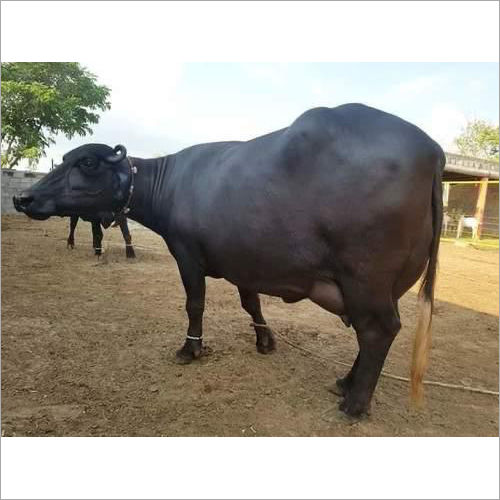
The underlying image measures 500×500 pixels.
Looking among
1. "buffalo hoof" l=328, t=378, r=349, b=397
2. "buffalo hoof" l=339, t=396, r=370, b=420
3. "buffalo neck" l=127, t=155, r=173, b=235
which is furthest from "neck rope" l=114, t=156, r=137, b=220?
"buffalo hoof" l=339, t=396, r=370, b=420

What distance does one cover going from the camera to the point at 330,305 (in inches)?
117

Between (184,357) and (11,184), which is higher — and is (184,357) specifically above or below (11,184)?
below

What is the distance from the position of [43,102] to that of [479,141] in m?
27.0

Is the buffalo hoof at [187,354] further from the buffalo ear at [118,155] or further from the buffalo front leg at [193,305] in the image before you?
the buffalo ear at [118,155]

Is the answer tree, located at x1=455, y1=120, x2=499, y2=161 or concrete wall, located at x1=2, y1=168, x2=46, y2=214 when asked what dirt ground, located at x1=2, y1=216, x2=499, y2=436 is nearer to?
concrete wall, located at x1=2, y1=168, x2=46, y2=214

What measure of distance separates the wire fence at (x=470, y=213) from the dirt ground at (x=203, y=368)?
10243mm

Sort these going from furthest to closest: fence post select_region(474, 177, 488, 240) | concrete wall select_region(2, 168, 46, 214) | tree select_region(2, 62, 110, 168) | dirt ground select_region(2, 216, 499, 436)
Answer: concrete wall select_region(2, 168, 46, 214), fence post select_region(474, 177, 488, 240), tree select_region(2, 62, 110, 168), dirt ground select_region(2, 216, 499, 436)

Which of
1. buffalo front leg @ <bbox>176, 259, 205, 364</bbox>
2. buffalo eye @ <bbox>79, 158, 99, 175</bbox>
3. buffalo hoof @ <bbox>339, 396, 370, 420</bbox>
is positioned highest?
buffalo eye @ <bbox>79, 158, 99, 175</bbox>

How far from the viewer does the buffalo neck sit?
3.86 m

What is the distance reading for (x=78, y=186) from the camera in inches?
143

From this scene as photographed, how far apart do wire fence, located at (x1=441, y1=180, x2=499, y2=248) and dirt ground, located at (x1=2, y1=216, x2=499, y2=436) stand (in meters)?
10.2

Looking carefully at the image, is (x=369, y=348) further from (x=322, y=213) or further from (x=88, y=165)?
(x=88, y=165)

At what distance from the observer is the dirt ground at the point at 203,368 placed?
288 centimetres

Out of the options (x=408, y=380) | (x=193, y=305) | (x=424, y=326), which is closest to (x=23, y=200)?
(x=193, y=305)
